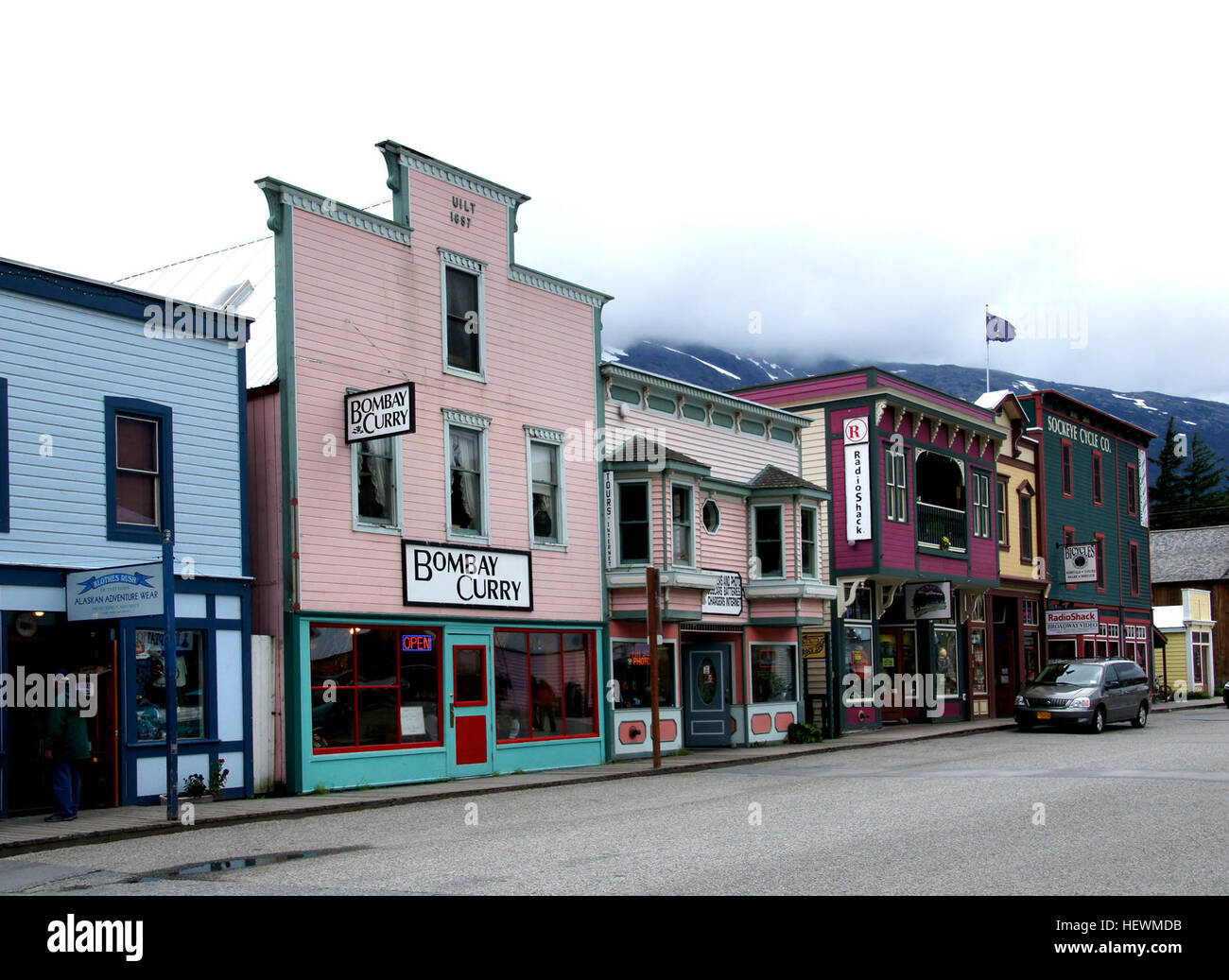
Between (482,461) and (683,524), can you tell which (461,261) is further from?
(683,524)

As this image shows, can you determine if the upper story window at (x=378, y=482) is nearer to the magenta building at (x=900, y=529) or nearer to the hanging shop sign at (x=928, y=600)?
the magenta building at (x=900, y=529)

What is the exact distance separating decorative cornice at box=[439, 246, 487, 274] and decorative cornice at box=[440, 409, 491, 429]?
2.57 m

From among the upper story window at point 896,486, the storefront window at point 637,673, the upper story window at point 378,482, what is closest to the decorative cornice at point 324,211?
the upper story window at point 378,482

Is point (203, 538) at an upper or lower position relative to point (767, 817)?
upper

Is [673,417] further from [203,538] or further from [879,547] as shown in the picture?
[203,538]

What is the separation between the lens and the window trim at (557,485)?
23.2 metres

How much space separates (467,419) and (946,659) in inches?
793

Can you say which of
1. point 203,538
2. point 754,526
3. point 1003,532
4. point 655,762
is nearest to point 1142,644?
point 1003,532

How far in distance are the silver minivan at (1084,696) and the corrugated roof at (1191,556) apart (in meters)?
36.9

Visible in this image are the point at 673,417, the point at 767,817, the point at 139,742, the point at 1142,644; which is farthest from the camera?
the point at 1142,644

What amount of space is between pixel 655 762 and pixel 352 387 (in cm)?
830

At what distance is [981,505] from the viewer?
125 ft

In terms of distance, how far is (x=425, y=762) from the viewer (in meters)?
20.4

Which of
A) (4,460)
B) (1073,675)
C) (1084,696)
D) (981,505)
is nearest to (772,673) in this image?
(1084,696)
